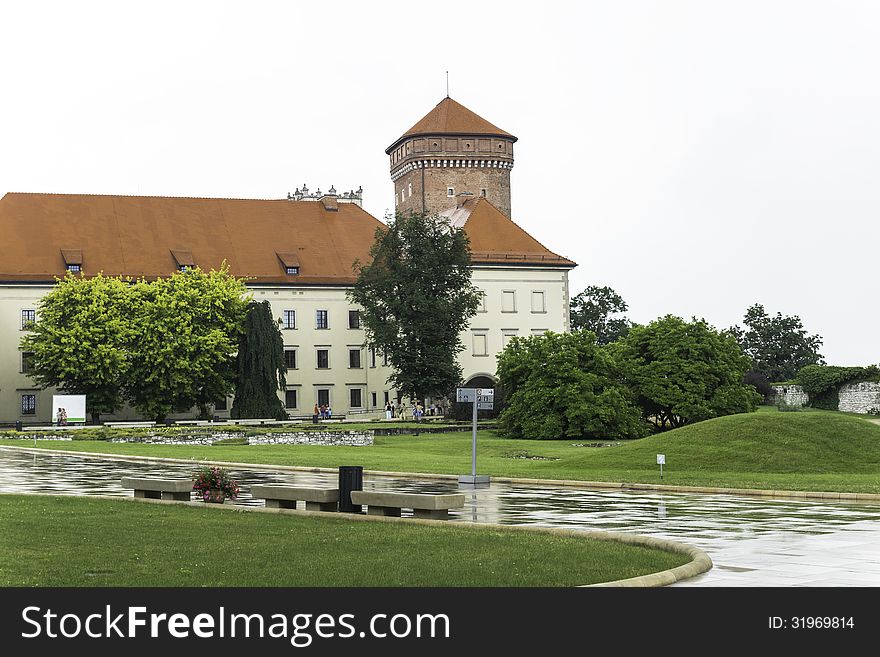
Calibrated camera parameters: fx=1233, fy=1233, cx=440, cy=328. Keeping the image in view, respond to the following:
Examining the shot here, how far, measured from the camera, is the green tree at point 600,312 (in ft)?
385

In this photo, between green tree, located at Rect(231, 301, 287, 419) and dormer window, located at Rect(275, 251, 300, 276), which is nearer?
green tree, located at Rect(231, 301, 287, 419)

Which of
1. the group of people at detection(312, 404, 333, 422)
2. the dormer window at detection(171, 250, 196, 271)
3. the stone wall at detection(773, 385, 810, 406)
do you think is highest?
the dormer window at detection(171, 250, 196, 271)

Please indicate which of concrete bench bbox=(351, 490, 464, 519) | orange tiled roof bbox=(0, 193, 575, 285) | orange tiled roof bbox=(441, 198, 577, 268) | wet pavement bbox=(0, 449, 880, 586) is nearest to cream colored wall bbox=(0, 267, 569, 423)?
orange tiled roof bbox=(441, 198, 577, 268)

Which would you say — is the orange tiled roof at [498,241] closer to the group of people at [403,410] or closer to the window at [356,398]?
the group of people at [403,410]

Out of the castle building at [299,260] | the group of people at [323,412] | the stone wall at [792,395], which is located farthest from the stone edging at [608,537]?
the stone wall at [792,395]

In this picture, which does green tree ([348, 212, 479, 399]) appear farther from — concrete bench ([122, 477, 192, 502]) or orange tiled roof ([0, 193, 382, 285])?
concrete bench ([122, 477, 192, 502])

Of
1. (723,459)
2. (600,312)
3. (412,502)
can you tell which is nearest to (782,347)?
(600,312)

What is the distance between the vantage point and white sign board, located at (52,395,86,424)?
62.1 meters

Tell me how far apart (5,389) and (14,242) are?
30.8ft

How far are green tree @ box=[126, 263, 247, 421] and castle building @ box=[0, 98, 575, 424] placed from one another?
3521mm

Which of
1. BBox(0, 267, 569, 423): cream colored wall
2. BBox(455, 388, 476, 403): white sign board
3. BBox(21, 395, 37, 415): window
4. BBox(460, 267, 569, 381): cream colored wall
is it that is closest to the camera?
BBox(455, 388, 476, 403): white sign board

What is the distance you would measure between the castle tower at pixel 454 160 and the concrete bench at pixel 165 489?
7518 cm
